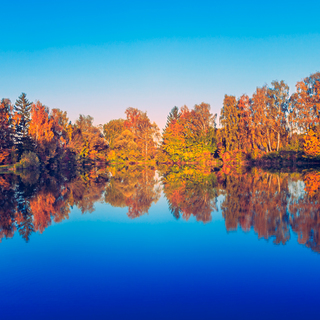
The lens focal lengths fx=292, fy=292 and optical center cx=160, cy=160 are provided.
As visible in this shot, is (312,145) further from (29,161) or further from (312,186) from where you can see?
(29,161)

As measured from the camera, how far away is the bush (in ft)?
127

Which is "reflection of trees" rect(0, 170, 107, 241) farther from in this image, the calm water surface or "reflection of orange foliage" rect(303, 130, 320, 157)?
"reflection of orange foliage" rect(303, 130, 320, 157)

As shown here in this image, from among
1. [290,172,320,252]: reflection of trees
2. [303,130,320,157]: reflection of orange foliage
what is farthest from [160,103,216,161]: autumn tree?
[290,172,320,252]: reflection of trees

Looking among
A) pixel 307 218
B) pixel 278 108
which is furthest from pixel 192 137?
pixel 307 218

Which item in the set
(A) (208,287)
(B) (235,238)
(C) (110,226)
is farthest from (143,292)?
(C) (110,226)

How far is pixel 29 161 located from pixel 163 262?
37.8 metres

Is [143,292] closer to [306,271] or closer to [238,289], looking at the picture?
[238,289]

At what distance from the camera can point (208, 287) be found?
13.9ft

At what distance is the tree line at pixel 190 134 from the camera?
39.9m

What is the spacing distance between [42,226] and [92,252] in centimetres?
290

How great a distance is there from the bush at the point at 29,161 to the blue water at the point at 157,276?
113 ft

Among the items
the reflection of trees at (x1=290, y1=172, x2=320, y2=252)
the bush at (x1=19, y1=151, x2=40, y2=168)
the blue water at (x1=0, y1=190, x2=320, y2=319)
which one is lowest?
the blue water at (x1=0, y1=190, x2=320, y2=319)

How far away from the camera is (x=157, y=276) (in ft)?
15.3

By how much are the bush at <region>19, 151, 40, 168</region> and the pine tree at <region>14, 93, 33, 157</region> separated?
445cm
